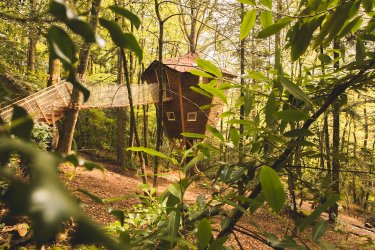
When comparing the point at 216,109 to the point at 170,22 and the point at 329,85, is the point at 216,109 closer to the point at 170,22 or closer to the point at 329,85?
the point at 170,22

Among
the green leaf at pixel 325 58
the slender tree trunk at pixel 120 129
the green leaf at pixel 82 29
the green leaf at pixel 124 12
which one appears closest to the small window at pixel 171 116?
the slender tree trunk at pixel 120 129

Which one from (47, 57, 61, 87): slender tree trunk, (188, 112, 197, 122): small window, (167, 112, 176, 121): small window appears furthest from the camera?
(167, 112, 176, 121): small window

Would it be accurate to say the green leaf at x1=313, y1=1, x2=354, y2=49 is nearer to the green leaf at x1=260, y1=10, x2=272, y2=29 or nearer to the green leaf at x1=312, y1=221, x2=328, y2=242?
the green leaf at x1=260, y1=10, x2=272, y2=29

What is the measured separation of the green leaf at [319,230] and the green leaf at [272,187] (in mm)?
189

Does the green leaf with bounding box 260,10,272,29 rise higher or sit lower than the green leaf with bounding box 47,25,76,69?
higher

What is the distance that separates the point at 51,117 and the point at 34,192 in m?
8.71

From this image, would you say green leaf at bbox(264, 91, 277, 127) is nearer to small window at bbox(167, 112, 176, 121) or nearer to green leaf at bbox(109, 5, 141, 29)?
green leaf at bbox(109, 5, 141, 29)

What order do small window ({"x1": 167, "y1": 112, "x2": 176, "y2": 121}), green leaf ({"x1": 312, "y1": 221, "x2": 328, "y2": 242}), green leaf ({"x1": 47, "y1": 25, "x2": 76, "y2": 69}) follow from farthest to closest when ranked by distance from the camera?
small window ({"x1": 167, "y1": 112, "x2": 176, "y2": 121})
green leaf ({"x1": 312, "y1": 221, "x2": 328, "y2": 242})
green leaf ({"x1": 47, "y1": 25, "x2": 76, "y2": 69})

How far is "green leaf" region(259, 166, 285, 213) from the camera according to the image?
23.7 inches

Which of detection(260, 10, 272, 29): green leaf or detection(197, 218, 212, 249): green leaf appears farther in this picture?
detection(260, 10, 272, 29): green leaf

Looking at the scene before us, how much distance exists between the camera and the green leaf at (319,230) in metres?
0.71

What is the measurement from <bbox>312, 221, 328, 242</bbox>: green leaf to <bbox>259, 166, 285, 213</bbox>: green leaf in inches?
7.5

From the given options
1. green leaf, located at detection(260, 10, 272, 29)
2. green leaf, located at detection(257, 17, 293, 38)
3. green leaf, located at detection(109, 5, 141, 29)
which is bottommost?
green leaf, located at detection(109, 5, 141, 29)

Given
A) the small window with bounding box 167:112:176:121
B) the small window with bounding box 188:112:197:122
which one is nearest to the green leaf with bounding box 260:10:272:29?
the small window with bounding box 188:112:197:122
